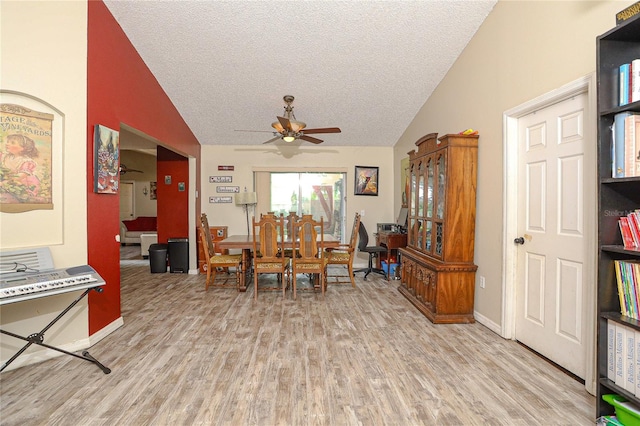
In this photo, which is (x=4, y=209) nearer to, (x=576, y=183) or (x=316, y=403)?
(x=316, y=403)

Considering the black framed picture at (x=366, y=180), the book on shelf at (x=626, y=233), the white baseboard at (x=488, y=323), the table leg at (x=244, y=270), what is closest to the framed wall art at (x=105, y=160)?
the table leg at (x=244, y=270)

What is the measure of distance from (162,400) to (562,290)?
10.2 ft

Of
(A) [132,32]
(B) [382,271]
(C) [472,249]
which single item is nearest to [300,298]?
(B) [382,271]

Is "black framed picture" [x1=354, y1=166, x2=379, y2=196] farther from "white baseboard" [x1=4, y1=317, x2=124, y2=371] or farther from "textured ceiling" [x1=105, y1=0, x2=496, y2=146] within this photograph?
"white baseboard" [x1=4, y1=317, x2=124, y2=371]

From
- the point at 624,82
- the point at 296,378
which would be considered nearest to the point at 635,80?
the point at 624,82

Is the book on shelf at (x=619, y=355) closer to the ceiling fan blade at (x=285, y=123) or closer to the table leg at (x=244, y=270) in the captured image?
the ceiling fan blade at (x=285, y=123)

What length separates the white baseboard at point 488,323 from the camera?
308 cm

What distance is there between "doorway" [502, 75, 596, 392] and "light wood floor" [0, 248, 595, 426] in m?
0.26

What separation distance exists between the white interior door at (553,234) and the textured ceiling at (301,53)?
1.61 meters

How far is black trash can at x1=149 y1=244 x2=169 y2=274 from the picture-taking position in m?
5.89

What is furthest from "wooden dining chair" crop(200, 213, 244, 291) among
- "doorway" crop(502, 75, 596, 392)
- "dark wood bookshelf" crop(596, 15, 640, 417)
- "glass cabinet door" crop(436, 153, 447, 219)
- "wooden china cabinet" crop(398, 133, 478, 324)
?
"dark wood bookshelf" crop(596, 15, 640, 417)

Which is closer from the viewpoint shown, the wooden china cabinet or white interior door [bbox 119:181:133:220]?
the wooden china cabinet

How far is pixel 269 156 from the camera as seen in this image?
21.5 ft

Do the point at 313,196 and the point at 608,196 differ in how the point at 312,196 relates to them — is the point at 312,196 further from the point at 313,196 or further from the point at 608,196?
the point at 608,196
